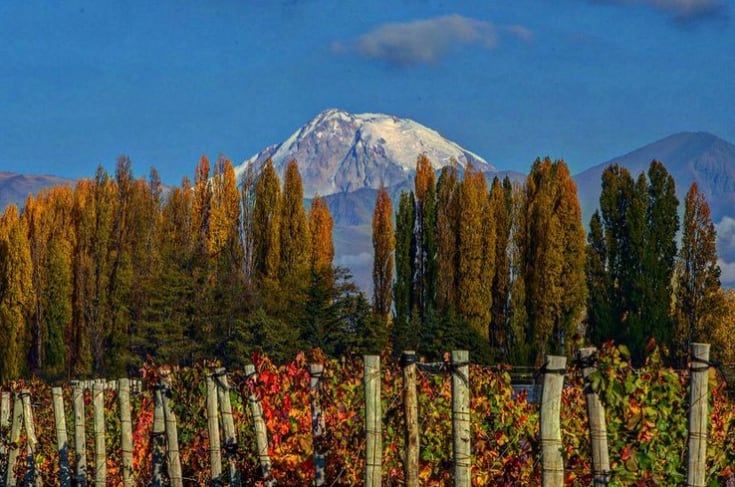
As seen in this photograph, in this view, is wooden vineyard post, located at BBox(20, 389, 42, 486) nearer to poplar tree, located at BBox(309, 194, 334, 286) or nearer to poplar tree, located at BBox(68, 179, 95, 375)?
poplar tree, located at BBox(68, 179, 95, 375)

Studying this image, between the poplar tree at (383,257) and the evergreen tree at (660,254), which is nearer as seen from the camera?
the evergreen tree at (660,254)

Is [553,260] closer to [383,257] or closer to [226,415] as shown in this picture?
[383,257]

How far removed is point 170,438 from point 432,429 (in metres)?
2.47

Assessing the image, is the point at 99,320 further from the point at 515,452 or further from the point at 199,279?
the point at 515,452

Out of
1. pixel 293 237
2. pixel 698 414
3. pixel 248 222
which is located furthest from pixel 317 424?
pixel 248 222

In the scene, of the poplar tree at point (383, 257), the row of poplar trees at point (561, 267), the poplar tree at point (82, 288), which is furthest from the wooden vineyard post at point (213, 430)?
the poplar tree at point (383, 257)

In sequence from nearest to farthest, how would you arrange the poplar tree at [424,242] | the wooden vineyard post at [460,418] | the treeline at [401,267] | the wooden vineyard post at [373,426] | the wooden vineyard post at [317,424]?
the wooden vineyard post at [460,418]
the wooden vineyard post at [373,426]
the wooden vineyard post at [317,424]
the treeline at [401,267]
the poplar tree at [424,242]

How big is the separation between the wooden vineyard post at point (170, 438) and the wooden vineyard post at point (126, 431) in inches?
27.5

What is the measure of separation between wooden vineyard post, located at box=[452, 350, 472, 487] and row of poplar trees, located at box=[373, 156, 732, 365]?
34973 millimetres

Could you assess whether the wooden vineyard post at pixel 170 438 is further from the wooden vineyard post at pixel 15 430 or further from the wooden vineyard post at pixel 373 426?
the wooden vineyard post at pixel 15 430

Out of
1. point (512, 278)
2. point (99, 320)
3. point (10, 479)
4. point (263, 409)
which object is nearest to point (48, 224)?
point (99, 320)

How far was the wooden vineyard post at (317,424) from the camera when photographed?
9.15 m

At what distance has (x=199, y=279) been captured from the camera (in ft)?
137

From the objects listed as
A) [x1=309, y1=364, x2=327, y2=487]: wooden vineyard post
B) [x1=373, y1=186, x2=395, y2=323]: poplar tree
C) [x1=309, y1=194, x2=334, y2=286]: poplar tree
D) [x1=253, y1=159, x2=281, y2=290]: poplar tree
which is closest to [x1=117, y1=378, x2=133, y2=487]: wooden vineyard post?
[x1=309, y1=364, x2=327, y2=487]: wooden vineyard post
